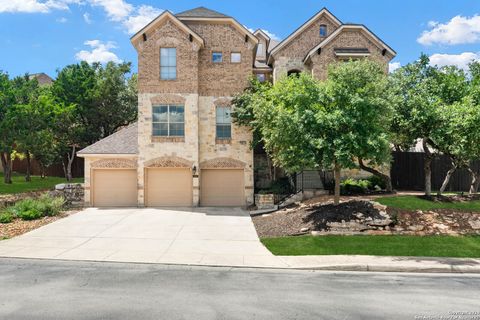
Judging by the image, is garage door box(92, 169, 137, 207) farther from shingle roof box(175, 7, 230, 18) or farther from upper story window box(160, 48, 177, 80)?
shingle roof box(175, 7, 230, 18)

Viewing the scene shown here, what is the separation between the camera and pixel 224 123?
23.1m

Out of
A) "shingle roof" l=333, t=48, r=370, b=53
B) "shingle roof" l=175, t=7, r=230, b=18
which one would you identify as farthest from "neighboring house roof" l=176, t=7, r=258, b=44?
"shingle roof" l=333, t=48, r=370, b=53

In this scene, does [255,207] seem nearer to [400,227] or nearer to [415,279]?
[400,227]

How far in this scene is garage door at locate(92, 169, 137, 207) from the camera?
22656mm

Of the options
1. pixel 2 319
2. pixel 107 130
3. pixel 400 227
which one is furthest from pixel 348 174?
pixel 107 130

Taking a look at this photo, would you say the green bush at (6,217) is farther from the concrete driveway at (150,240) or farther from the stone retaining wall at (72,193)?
the stone retaining wall at (72,193)

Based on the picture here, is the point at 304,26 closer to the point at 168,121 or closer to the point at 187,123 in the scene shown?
the point at 187,123

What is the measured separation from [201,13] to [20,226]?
16.0 meters

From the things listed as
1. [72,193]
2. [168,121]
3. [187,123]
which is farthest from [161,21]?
[72,193]

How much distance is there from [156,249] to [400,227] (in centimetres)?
932

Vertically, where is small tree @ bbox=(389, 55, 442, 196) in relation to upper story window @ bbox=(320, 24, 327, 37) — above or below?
below

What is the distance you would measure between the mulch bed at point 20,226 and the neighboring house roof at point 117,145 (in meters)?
4.76

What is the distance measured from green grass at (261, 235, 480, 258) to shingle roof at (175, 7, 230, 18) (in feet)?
50.0

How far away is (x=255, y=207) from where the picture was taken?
2200cm
